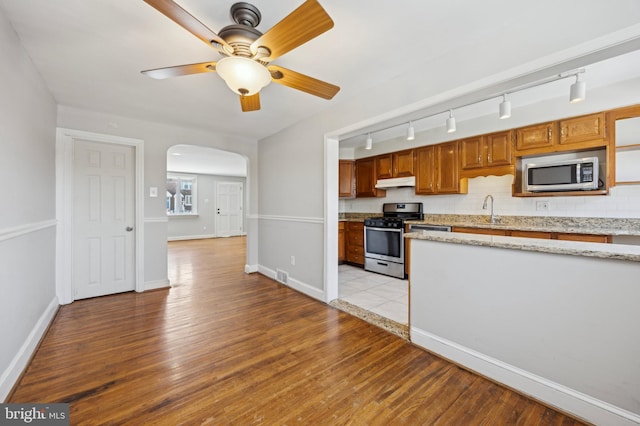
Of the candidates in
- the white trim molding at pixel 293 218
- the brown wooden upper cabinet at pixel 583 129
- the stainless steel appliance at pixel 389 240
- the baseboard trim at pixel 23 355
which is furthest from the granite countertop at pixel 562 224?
the baseboard trim at pixel 23 355

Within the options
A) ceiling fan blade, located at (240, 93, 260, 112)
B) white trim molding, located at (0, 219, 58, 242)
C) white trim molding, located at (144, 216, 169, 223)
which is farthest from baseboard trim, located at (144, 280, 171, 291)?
ceiling fan blade, located at (240, 93, 260, 112)

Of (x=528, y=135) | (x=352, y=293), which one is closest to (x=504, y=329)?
→ (x=352, y=293)

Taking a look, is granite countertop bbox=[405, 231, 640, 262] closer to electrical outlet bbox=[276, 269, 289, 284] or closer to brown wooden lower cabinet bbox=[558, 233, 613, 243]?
brown wooden lower cabinet bbox=[558, 233, 613, 243]

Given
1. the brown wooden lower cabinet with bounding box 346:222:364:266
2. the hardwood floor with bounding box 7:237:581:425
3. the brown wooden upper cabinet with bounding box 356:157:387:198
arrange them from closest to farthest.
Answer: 1. the hardwood floor with bounding box 7:237:581:425
2. the brown wooden lower cabinet with bounding box 346:222:364:266
3. the brown wooden upper cabinet with bounding box 356:157:387:198

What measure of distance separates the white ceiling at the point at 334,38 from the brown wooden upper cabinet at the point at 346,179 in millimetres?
2612

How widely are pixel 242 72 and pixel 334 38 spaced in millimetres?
775

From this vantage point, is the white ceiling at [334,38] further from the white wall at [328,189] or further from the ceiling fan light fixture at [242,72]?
the white wall at [328,189]

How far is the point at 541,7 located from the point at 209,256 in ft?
21.3

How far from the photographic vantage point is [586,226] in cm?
304

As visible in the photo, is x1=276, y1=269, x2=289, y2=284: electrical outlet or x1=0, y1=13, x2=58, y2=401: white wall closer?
x1=0, y1=13, x2=58, y2=401: white wall

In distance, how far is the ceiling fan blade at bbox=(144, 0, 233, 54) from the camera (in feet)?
3.91

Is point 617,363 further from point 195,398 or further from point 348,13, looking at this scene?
point 348,13

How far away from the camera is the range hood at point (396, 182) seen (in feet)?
14.8

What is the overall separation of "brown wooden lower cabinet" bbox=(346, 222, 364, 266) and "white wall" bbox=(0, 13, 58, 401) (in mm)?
4124
